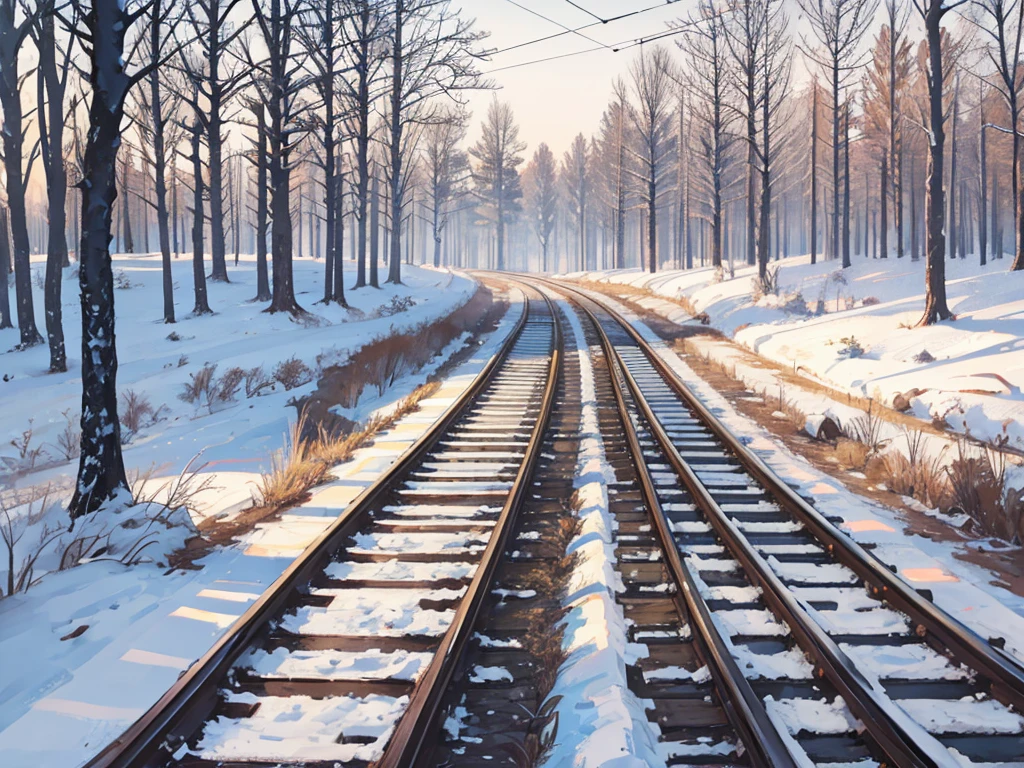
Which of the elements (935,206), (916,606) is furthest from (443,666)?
(935,206)

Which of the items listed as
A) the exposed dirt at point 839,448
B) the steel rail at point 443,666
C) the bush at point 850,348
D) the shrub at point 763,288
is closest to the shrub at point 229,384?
the steel rail at point 443,666

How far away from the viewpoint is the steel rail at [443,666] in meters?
3.04

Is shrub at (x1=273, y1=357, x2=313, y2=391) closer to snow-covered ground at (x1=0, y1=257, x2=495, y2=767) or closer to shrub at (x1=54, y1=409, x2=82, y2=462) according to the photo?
snow-covered ground at (x1=0, y1=257, x2=495, y2=767)

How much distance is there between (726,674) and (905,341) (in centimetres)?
1333

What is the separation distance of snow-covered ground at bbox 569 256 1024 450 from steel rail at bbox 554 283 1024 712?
170 inches

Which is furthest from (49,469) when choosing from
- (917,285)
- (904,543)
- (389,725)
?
(917,285)

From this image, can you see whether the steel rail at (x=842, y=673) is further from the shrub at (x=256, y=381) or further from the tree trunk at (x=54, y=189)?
the tree trunk at (x=54, y=189)

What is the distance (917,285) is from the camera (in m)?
25.7

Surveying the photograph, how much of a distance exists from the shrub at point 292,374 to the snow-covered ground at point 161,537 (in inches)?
7.7

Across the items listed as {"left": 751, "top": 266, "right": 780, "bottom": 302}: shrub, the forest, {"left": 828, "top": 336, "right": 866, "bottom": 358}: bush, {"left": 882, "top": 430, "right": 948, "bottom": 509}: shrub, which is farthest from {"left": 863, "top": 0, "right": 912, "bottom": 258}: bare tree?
{"left": 882, "top": 430, "right": 948, "bottom": 509}: shrub

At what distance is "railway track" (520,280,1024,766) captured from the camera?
325 cm

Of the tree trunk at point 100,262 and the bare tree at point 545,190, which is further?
the bare tree at point 545,190

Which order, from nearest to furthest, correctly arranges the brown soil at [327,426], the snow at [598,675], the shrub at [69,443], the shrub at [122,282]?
the snow at [598,675], the brown soil at [327,426], the shrub at [69,443], the shrub at [122,282]

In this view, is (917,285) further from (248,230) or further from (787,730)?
(248,230)
